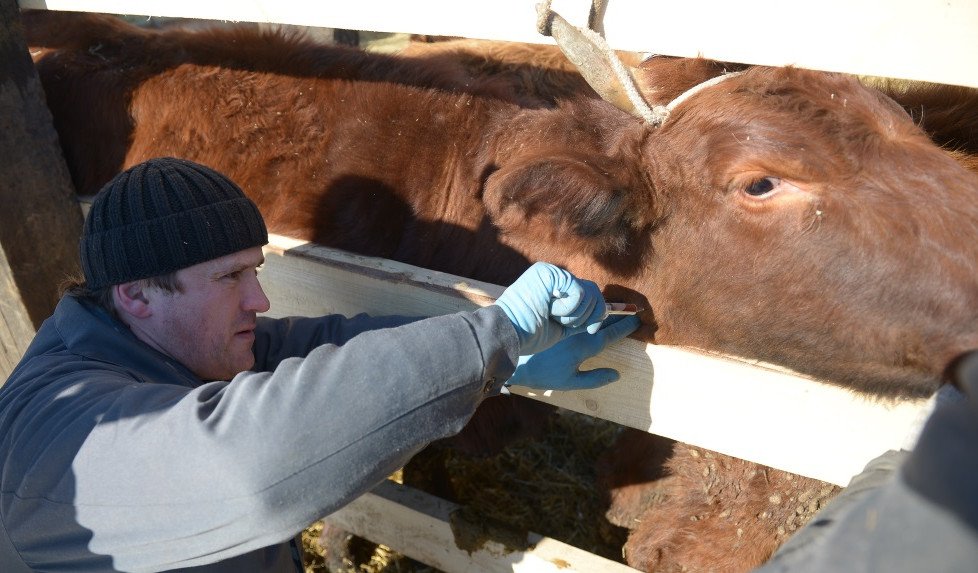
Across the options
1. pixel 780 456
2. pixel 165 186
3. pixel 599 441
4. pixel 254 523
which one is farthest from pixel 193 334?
pixel 599 441

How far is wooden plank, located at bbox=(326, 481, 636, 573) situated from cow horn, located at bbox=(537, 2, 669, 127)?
1.64 metres

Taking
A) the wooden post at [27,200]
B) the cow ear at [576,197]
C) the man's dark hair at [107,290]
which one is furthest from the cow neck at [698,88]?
the wooden post at [27,200]

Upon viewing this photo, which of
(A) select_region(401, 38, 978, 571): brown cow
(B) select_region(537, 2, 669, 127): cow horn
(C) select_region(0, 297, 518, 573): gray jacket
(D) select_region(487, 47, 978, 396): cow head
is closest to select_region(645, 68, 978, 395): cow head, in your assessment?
(D) select_region(487, 47, 978, 396): cow head

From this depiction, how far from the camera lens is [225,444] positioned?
4.71ft

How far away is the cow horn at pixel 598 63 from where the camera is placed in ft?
5.64

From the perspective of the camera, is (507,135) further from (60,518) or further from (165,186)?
(60,518)

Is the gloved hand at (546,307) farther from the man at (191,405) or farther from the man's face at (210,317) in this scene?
the man's face at (210,317)

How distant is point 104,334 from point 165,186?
1.48ft

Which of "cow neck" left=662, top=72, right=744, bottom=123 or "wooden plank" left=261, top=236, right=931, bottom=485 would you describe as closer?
"wooden plank" left=261, top=236, right=931, bottom=485

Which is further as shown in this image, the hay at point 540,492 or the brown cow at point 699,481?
the hay at point 540,492

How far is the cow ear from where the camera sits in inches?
Result: 88.7

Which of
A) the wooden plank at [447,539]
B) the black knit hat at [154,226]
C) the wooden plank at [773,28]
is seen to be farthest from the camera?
the wooden plank at [447,539]

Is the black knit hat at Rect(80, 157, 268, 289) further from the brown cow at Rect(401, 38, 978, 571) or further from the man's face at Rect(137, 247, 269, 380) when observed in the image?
the brown cow at Rect(401, 38, 978, 571)

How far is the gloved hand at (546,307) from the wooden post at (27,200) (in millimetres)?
2129
